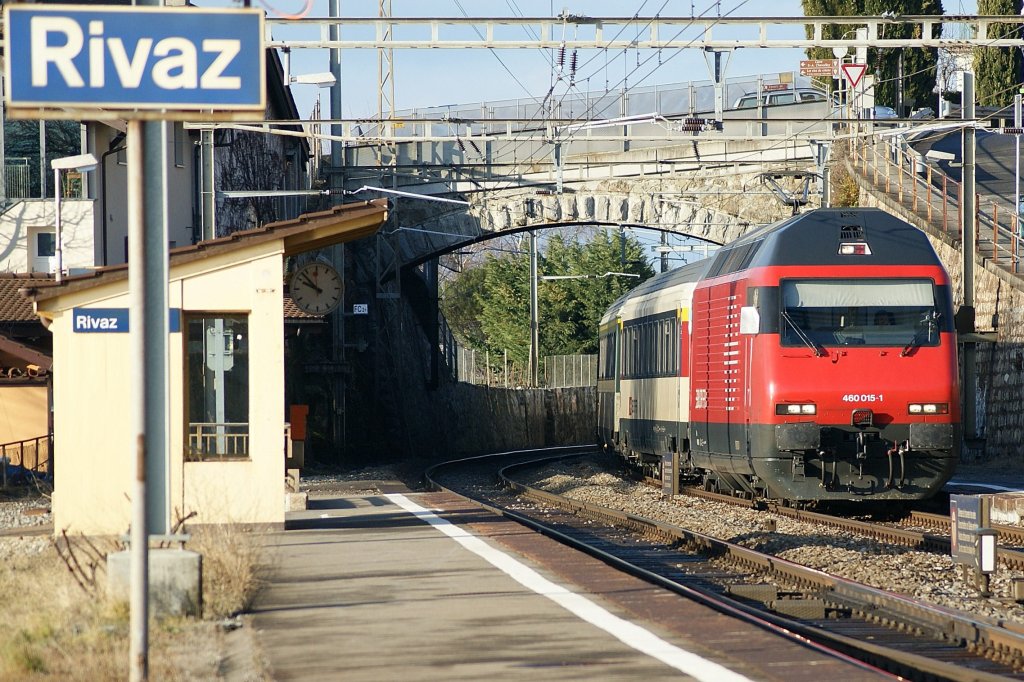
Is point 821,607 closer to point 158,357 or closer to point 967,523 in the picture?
point 967,523

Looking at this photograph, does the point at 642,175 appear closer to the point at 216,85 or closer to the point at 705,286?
the point at 705,286

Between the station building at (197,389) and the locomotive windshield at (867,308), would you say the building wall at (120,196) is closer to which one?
the station building at (197,389)

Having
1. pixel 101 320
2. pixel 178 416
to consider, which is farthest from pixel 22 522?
pixel 101 320

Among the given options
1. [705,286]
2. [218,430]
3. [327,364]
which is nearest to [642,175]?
[327,364]

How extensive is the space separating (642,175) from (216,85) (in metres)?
32.8

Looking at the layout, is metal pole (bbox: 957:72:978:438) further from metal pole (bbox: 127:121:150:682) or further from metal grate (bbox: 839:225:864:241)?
metal pole (bbox: 127:121:150:682)

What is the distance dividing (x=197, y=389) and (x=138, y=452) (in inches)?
314

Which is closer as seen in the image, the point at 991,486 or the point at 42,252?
the point at 991,486

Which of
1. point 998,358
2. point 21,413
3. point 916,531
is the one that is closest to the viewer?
point 916,531

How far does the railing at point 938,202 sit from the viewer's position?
107ft

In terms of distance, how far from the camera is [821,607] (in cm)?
1127

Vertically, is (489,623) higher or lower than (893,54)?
lower

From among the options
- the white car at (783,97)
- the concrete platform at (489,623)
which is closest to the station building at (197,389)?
the concrete platform at (489,623)

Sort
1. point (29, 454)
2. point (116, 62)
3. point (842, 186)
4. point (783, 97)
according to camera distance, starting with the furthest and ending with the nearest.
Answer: point (783, 97) < point (842, 186) < point (29, 454) < point (116, 62)
